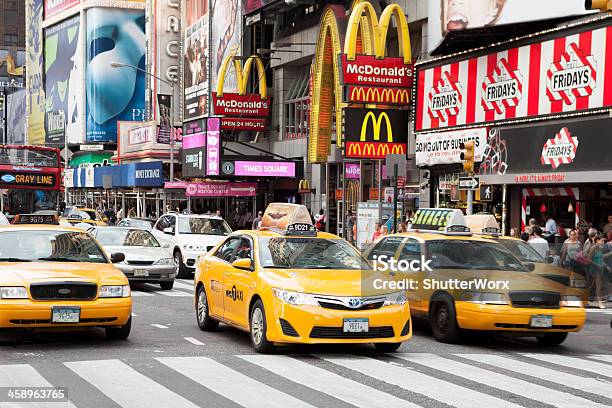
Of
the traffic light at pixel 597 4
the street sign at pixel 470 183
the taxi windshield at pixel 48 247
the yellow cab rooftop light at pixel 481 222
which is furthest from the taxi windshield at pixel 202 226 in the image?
the traffic light at pixel 597 4

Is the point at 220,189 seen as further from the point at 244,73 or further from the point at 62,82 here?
the point at 62,82

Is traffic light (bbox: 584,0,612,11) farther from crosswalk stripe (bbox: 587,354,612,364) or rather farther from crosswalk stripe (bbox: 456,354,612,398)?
crosswalk stripe (bbox: 587,354,612,364)

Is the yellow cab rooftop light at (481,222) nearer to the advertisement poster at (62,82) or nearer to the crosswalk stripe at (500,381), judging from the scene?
the crosswalk stripe at (500,381)

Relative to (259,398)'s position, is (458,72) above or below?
above

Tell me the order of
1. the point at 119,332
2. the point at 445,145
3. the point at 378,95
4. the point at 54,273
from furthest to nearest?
the point at 378,95 < the point at 445,145 < the point at 119,332 < the point at 54,273

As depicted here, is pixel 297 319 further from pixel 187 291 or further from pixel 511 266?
pixel 187 291

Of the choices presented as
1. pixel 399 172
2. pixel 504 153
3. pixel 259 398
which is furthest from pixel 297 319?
pixel 504 153

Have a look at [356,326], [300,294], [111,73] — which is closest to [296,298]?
[300,294]

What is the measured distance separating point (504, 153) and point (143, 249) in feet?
37.6

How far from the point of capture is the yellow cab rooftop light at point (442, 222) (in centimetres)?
1470

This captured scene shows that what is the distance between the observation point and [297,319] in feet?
37.0

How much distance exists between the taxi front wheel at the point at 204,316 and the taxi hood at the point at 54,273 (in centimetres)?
189

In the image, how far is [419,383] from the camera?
33.0 ft

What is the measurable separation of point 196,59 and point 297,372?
48.6 m
